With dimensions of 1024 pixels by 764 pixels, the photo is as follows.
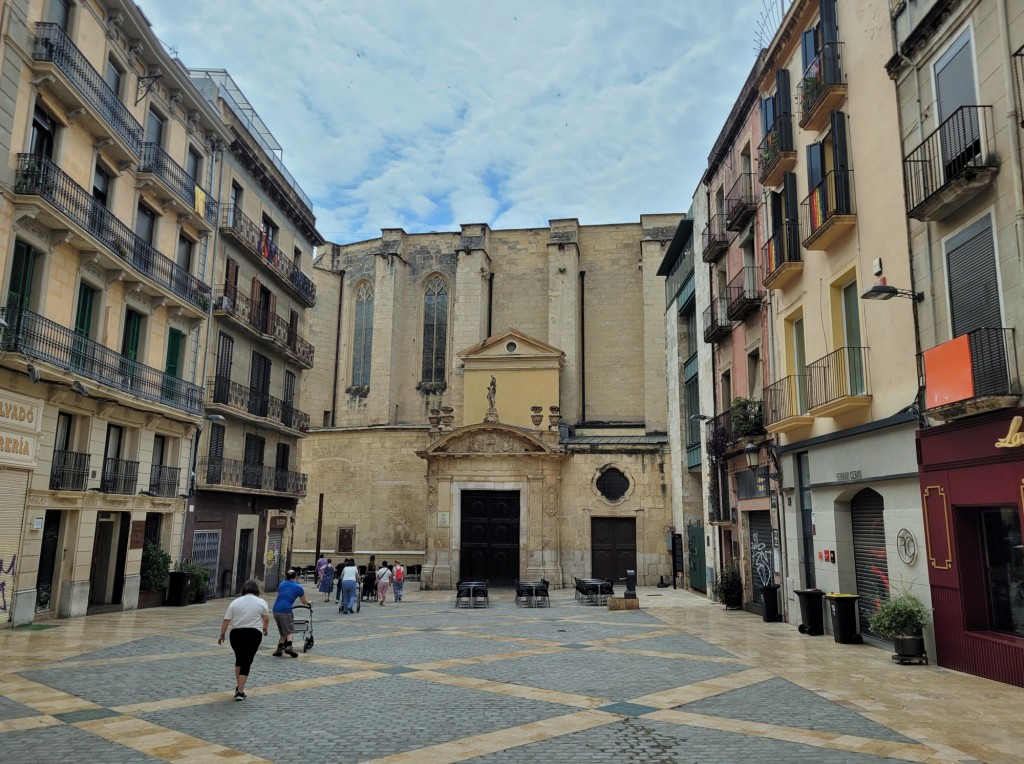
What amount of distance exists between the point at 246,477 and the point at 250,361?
4.23 m

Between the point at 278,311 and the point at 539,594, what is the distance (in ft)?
50.4

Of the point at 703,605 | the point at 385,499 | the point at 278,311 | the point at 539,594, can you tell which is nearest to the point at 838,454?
the point at 703,605

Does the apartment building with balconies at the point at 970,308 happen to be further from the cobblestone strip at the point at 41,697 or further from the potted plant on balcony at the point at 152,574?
the potted plant on balcony at the point at 152,574

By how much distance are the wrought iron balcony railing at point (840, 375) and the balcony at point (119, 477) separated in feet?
55.8

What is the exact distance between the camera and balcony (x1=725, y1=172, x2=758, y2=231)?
1978cm

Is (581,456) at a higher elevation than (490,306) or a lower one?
lower

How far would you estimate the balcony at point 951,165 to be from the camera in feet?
33.1

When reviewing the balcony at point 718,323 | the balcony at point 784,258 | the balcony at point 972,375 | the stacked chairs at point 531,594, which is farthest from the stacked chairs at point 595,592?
the balcony at point 972,375

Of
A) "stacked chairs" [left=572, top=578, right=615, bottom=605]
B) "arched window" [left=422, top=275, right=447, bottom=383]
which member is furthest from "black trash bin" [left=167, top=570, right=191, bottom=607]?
"arched window" [left=422, top=275, right=447, bottom=383]

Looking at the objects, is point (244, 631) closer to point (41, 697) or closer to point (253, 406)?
point (41, 697)

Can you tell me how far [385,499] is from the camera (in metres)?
38.9

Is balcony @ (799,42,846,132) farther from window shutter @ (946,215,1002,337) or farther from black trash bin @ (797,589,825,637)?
black trash bin @ (797,589,825,637)

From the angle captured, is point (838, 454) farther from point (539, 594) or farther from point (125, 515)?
point (125, 515)

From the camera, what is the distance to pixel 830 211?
1444 centimetres
